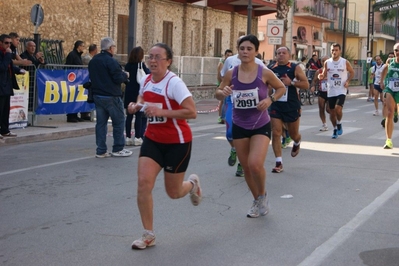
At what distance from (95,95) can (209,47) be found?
23.1 metres

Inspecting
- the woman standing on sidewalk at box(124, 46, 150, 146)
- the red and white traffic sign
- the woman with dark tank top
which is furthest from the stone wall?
the woman with dark tank top

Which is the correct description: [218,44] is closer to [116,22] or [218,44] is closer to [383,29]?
[116,22]

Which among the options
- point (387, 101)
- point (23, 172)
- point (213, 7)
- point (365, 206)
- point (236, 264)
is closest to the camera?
point (236, 264)

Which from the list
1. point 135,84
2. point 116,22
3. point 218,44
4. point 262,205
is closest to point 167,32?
point 116,22

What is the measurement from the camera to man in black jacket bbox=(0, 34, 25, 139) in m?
13.5

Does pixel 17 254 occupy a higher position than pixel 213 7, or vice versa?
pixel 213 7

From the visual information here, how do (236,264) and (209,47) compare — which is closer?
(236,264)

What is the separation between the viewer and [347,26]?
6544 centimetres

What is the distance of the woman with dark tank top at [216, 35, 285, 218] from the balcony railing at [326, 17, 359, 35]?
54097 millimetres

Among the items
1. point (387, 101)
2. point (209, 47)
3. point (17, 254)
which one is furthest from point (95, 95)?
point (209, 47)

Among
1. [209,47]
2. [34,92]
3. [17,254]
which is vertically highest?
[209,47]

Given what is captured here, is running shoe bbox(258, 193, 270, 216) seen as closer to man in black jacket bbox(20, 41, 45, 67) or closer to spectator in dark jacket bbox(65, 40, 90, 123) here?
man in black jacket bbox(20, 41, 45, 67)

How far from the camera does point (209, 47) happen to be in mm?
34781

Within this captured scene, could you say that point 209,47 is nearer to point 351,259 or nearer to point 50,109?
point 50,109
